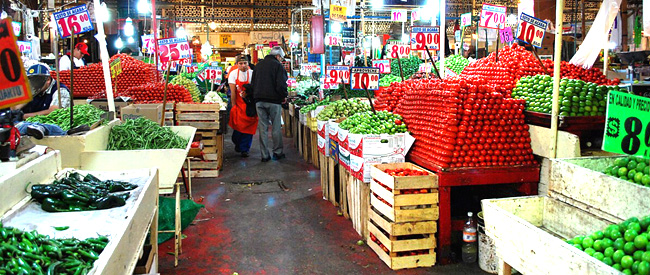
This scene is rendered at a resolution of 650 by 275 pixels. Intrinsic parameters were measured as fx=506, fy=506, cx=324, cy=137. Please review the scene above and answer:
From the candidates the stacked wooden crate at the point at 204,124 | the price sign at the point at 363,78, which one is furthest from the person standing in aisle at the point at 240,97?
the price sign at the point at 363,78

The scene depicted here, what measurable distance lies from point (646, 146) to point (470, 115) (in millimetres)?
2258

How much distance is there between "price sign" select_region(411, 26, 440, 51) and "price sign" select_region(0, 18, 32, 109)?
622 cm

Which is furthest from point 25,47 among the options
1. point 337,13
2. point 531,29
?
point 531,29

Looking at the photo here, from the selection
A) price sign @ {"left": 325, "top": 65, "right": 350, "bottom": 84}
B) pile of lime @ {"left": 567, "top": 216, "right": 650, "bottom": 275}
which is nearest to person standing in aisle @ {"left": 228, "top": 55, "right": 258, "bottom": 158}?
price sign @ {"left": 325, "top": 65, "right": 350, "bottom": 84}

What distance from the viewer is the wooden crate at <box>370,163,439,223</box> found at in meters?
4.64

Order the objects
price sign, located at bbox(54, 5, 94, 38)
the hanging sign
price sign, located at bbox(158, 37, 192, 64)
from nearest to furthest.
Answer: price sign, located at bbox(54, 5, 94, 38)
price sign, located at bbox(158, 37, 192, 64)
the hanging sign

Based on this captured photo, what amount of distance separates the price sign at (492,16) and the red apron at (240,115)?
4971mm

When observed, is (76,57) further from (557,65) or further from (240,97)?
(557,65)

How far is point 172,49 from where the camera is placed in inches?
344

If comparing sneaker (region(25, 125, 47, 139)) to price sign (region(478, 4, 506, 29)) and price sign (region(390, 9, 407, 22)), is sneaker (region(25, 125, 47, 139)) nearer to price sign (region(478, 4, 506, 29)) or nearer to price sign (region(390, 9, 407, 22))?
price sign (region(478, 4, 506, 29))

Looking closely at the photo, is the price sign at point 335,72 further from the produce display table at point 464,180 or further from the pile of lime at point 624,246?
the pile of lime at point 624,246

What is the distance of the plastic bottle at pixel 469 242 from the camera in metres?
4.82

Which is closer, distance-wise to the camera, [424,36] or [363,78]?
[363,78]

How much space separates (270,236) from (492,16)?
5.57 metres
